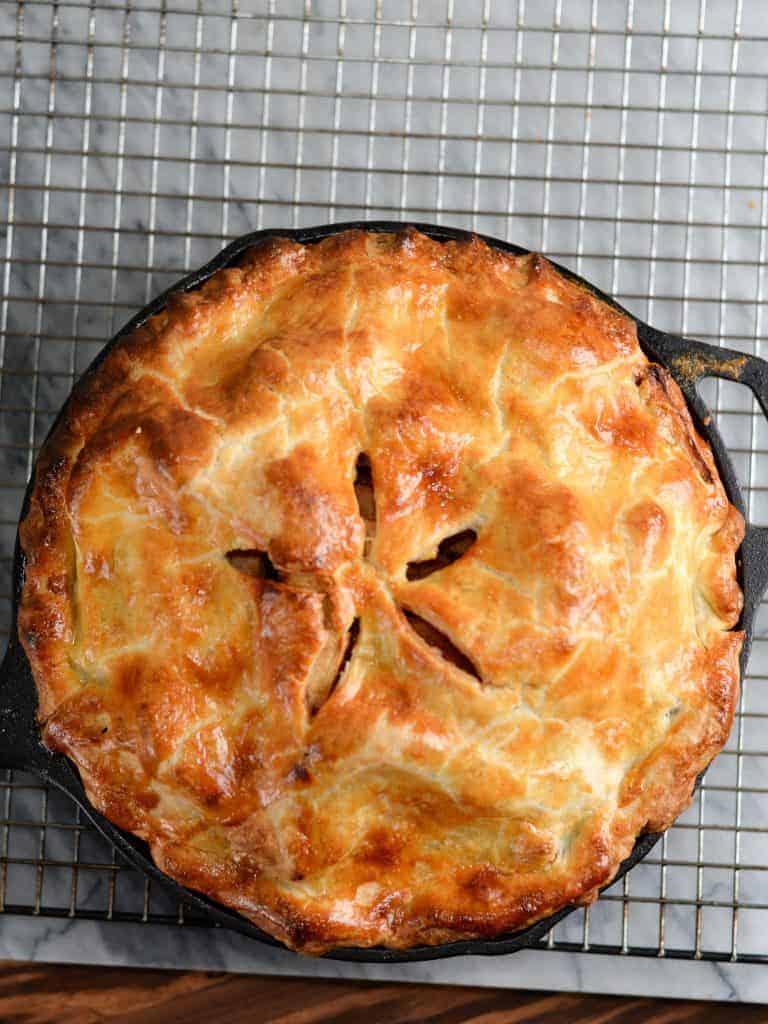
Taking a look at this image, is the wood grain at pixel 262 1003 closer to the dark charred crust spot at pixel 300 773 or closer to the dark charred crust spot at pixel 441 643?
the dark charred crust spot at pixel 300 773

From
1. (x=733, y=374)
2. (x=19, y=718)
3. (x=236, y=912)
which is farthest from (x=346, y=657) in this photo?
(x=733, y=374)

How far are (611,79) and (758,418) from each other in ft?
2.91

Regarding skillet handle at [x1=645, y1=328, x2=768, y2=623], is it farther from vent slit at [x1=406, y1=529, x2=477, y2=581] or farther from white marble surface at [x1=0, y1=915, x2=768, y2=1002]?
white marble surface at [x1=0, y1=915, x2=768, y2=1002]

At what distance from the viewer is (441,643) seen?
1.97m

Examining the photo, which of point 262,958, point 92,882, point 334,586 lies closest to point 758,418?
point 334,586

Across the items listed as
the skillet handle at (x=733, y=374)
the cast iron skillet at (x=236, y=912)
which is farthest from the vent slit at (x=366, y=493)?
the skillet handle at (x=733, y=374)

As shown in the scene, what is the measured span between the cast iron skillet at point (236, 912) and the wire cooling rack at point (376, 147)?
451mm

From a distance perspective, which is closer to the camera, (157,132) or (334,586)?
(334,586)

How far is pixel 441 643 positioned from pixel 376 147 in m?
1.33

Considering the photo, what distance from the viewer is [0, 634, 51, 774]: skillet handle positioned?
6.96 ft

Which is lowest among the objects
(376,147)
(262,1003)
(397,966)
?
(262,1003)

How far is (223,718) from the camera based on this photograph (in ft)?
6.40

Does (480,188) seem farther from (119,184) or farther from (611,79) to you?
(119,184)

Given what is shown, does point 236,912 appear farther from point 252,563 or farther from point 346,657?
point 252,563
